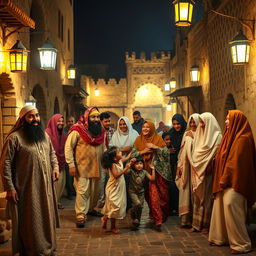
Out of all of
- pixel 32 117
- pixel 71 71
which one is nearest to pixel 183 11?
pixel 32 117

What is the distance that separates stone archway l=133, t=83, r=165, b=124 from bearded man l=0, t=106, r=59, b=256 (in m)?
27.9

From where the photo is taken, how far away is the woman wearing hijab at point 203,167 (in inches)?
226

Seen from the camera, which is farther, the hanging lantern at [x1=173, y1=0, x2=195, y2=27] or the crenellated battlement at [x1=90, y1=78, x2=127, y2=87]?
the crenellated battlement at [x1=90, y1=78, x2=127, y2=87]

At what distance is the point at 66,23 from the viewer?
1811 centimetres

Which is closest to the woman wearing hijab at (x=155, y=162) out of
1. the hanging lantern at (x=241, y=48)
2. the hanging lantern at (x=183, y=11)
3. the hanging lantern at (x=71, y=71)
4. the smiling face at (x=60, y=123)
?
the smiling face at (x=60, y=123)

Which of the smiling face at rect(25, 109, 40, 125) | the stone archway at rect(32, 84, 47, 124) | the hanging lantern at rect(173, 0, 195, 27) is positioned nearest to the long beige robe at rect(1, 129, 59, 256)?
the smiling face at rect(25, 109, 40, 125)

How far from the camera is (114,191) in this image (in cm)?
611

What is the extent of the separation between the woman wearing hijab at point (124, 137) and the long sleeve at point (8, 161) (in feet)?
9.40

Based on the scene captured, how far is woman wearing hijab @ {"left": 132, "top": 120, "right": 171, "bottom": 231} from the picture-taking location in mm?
6387

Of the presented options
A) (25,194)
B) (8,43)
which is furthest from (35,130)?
(8,43)

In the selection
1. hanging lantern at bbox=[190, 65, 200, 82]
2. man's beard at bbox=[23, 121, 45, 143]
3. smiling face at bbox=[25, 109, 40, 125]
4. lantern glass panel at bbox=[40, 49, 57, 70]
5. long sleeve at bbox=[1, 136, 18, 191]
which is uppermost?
hanging lantern at bbox=[190, 65, 200, 82]

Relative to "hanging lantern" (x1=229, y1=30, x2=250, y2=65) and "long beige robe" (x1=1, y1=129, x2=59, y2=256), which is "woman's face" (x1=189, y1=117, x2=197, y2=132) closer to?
"long beige robe" (x1=1, y1=129, x2=59, y2=256)

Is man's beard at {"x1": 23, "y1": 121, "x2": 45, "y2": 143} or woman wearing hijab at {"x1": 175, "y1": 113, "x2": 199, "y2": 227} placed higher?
man's beard at {"x1": 23, "y1": 121, "x2": 45, "y2": 143}

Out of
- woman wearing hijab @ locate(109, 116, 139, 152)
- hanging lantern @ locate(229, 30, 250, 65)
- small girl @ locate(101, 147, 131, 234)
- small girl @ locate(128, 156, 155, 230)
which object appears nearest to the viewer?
small girl @ locate(101, 147, 131, 234)
